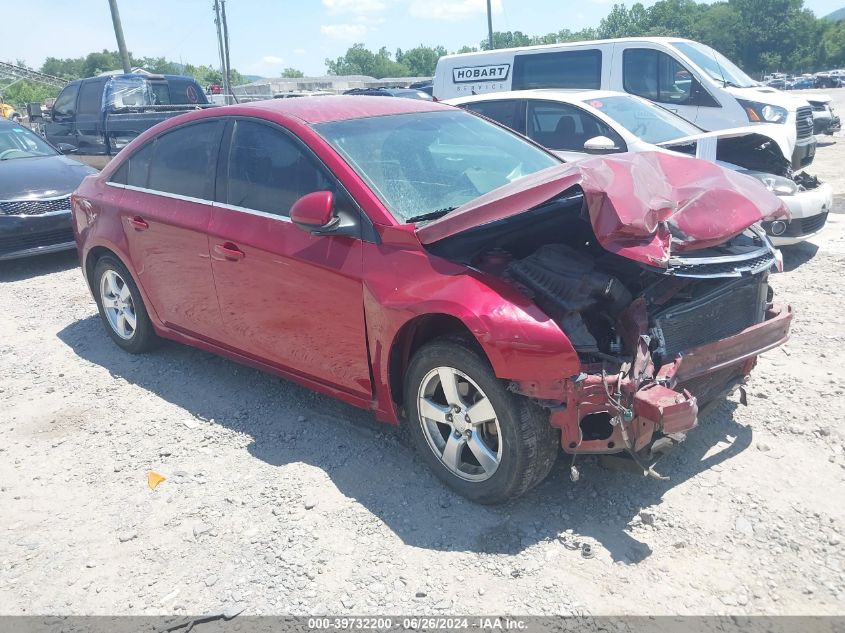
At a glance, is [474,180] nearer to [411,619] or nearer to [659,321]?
[659,321]

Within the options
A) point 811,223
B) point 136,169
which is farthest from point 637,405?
point 811,223

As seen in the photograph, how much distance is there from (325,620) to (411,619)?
33cm

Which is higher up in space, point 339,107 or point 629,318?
point 339,107

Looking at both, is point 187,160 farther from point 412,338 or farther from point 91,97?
point 91,97

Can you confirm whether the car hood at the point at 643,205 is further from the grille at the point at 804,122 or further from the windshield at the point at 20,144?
the grille at the point at 804,122

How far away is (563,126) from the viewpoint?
771 centimetres

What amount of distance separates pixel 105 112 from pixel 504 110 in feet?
24.9

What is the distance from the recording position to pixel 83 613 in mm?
2832

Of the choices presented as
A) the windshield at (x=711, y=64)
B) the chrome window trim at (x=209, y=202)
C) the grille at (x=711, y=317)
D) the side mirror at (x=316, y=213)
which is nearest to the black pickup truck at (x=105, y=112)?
the chrome window trim at (x=209, y=202)

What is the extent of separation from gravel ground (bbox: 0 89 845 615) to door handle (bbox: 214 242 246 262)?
99cm

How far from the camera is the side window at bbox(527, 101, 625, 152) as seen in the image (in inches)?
294

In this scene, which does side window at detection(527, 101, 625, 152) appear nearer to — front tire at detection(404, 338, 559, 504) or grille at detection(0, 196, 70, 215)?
front tire at detection(404, 338, 559, 504)

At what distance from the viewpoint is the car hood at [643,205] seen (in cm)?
291

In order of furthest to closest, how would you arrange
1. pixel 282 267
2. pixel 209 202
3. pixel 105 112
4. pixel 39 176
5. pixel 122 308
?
pixel 105 112
pixel 39 176
pixel 122 308
pixel 209 202
pixel 282 267
